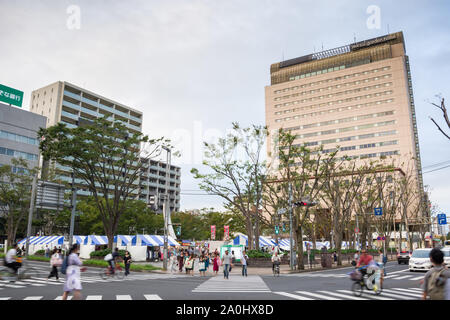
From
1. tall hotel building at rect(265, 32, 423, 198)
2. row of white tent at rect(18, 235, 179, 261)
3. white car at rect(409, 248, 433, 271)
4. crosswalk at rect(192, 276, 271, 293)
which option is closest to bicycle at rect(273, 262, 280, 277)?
crosswalk at rect(192, 276, 271, 293)

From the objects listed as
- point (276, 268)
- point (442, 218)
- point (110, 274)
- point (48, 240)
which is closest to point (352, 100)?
point (442, 218)

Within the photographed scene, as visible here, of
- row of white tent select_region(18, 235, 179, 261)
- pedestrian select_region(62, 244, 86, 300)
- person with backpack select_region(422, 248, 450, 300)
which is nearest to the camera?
person with backpack select_region(422, 248, 450, 300)

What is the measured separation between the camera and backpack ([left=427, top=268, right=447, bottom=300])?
547cm

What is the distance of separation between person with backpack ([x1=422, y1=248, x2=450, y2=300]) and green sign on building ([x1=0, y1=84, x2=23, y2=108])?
5822cm

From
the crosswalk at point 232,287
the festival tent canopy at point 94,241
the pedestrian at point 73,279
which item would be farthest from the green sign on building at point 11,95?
the pedestrian at point 73,279

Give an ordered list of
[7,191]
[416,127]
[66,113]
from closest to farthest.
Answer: [7,191], [66,113], [416,127]

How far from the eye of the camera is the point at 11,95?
54.1m

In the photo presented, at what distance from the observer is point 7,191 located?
4412 centimetres

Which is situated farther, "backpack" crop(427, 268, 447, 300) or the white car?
the white car

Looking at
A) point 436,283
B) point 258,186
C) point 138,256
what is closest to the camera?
point 436,283

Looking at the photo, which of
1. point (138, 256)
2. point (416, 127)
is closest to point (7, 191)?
point (138, 256)

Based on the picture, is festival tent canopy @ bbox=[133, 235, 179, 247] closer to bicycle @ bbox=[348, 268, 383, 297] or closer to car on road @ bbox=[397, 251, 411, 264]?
car on road @ bbox=[397, 251, 411, 264]
